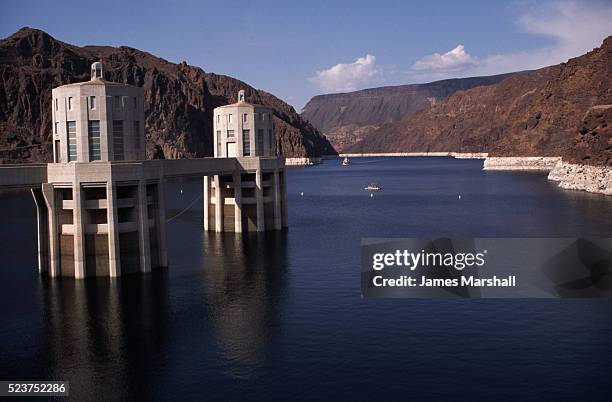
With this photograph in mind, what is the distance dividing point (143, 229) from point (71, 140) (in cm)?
821

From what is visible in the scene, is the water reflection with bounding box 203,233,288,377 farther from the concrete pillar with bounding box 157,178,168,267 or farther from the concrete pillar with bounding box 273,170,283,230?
the concrete pillar with bounding box 157,178,168,267

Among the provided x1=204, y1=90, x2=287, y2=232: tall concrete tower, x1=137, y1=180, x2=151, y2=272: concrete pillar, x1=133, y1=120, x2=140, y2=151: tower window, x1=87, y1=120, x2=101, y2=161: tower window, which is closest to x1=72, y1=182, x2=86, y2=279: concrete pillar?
x1=87, y1=120, x2=101, y2=161: tower window

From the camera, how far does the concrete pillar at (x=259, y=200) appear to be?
74.1 meters

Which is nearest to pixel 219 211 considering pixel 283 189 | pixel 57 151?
pixel 283 189

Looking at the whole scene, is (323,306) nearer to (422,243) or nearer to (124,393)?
(124,393)

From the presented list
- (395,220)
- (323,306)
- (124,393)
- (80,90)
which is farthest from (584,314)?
(395,220)

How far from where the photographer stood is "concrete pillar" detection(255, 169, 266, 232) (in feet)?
243

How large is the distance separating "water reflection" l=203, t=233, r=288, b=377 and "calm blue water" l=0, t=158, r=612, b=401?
127 mm

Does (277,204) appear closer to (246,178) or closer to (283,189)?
(283,189)

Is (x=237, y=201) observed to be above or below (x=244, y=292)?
above

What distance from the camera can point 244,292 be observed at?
161 feet

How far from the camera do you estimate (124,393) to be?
30.5m

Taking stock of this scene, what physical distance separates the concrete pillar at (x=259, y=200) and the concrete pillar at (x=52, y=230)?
90.2 ft

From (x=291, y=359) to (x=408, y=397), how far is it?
23.0ft
